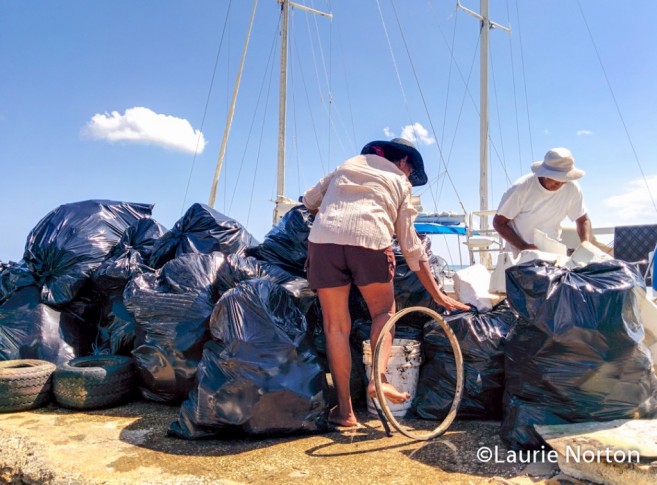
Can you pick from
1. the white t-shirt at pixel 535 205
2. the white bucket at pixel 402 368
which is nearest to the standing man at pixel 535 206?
the white t-shirt at pixel 535 205

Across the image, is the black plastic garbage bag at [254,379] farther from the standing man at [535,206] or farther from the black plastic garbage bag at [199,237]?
the standing man at [535,206]

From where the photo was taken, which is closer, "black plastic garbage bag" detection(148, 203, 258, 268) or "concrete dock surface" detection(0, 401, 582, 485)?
"concrete dock surface" detection(0, 401, 582, 485)

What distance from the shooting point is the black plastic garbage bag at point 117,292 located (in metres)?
3.04

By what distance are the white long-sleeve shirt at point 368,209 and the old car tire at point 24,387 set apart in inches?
67.2

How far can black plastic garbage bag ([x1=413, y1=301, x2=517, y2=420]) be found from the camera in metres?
2.34

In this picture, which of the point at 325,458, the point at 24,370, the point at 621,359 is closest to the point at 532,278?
the point at 621,359

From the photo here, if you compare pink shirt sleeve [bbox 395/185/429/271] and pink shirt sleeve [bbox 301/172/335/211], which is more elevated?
pink shirt sleeve [bbox 301/172/335/211]

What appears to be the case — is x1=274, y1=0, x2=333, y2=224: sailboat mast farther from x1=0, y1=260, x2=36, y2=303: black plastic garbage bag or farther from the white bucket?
the white bucket

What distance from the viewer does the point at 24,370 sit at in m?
2.62

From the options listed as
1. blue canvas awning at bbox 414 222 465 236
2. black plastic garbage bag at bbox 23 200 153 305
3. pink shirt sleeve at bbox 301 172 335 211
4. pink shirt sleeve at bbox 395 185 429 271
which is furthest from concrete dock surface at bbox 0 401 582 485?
blue canvas awning at bbox 414 222 465 236

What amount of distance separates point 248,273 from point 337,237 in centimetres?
75

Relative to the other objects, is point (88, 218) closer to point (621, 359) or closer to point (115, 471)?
point (115, 471)

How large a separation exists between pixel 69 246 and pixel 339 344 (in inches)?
85.5

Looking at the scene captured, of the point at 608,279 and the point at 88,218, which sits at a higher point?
the point at 88,218
